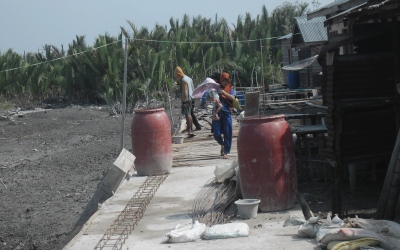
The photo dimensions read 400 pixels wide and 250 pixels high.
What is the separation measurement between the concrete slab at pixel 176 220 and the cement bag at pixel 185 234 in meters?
0.06

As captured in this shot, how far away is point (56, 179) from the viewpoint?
54.3 feet

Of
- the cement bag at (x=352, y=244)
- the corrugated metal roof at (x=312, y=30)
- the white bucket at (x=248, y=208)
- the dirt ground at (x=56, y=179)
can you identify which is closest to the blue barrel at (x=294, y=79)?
the corrugated metal roof at (x=312, y=30)

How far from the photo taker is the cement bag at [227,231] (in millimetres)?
7664

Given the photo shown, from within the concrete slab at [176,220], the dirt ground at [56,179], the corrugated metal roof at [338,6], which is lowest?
the dirt ground at [56,179]

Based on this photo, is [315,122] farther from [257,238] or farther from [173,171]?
[257,238]

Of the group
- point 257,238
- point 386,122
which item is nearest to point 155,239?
point 257,238

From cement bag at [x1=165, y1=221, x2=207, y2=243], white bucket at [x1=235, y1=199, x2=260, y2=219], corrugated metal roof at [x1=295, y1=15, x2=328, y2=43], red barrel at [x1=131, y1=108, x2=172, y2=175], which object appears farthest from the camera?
corrugated metal roof at [x1=295, y1=15, x2=328, y2=43]

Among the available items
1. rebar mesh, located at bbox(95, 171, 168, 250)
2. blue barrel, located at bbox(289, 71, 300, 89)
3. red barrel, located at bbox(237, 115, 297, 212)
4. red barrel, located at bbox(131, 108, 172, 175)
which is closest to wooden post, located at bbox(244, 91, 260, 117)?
red barrel, located at bbox(131, 108, 172, 175)

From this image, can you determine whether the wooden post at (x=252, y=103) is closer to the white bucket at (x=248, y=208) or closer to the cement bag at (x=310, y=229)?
the white bucket at (x=248, y=208)

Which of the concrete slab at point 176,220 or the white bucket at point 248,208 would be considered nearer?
the concrete slab at point 176,220

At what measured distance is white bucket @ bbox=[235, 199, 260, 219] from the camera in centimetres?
837

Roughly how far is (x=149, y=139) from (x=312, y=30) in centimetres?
1281

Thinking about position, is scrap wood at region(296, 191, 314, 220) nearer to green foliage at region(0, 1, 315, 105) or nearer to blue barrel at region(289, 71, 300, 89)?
blue barrel at region(289, 71, 300, 89)

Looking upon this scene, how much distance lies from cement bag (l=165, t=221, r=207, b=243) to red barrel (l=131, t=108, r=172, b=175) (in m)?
4.23
